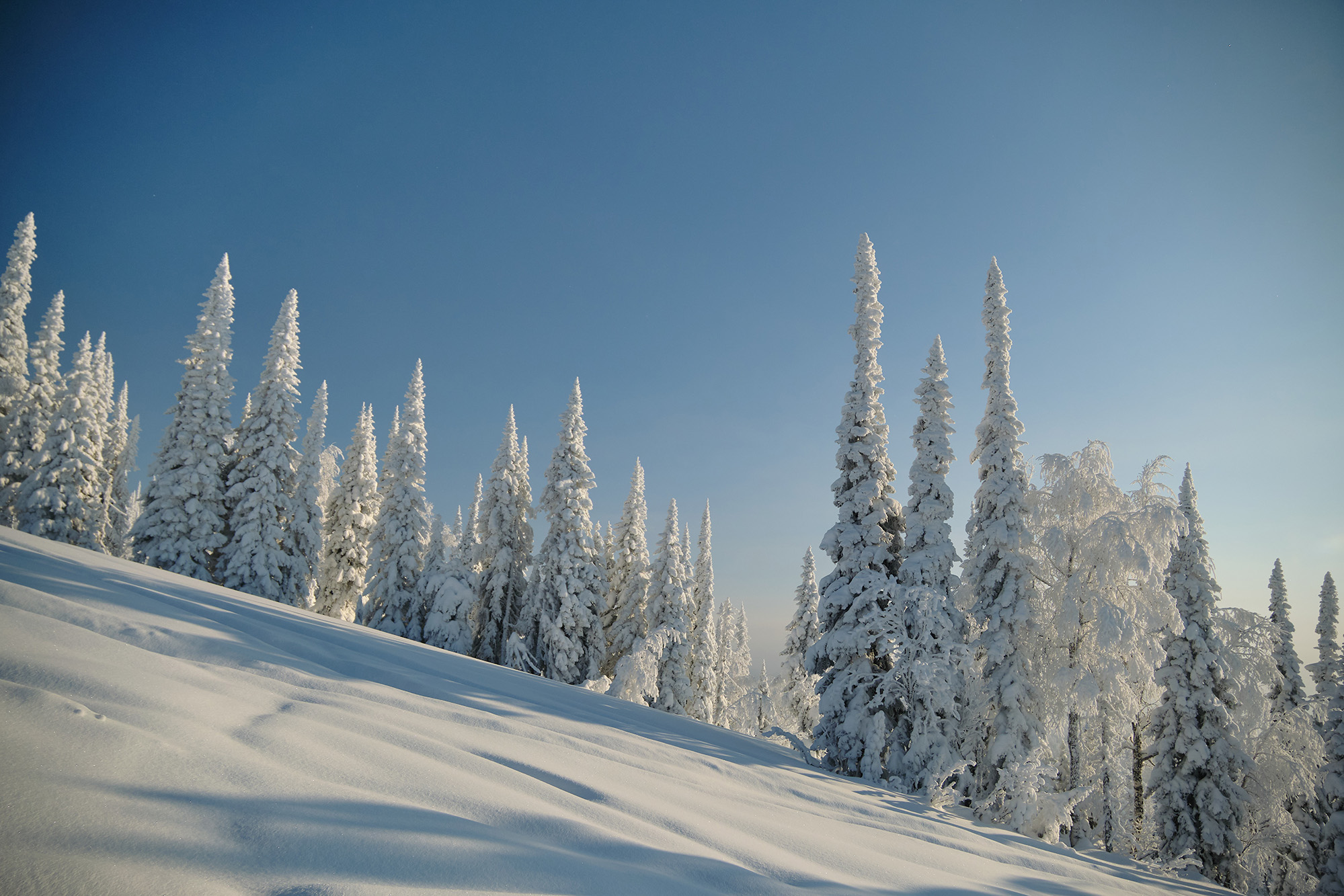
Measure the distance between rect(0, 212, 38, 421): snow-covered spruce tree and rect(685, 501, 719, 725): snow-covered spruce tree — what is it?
3628 centimetres

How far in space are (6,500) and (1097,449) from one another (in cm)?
4952

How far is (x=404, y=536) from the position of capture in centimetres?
3238

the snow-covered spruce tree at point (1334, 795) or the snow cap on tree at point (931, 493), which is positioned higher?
the snow cap on tree at point (931, 493)

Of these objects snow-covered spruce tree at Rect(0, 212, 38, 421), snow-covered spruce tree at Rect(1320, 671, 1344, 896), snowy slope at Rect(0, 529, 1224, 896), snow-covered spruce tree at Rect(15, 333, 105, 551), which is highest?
snow-covered spruce tree at Rect(0, 212, 38, 421)

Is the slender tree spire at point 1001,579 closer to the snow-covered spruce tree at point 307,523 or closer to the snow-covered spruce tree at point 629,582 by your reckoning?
the snow-covered spruce tree at point 629,582

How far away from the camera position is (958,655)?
1502 centimetres

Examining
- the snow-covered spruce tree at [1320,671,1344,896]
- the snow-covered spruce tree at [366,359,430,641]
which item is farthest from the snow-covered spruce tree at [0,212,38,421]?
the snow-covered spruce tree at [1320,671,1344,896]

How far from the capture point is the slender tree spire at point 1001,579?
18094 mm

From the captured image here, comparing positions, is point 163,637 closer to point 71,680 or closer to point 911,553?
point 71,680

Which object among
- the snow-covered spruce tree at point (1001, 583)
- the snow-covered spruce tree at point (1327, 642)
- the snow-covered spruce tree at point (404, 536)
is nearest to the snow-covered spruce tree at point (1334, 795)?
the snow-covered spruce tree at point (1327, 642)

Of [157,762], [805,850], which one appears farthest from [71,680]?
[805,850]

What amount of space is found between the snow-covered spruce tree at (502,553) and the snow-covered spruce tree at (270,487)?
937cm

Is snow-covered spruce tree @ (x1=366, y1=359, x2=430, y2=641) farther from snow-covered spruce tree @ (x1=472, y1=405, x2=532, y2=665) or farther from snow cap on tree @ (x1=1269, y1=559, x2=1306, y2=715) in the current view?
snow cap on tree @ (x1=1269, y1=559, x2=1306, y2=715)

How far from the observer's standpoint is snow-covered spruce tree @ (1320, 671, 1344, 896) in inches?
786
